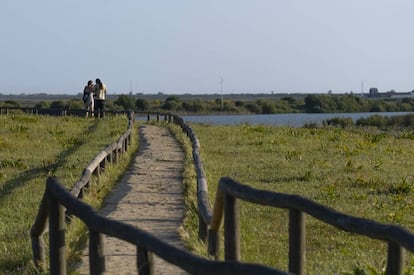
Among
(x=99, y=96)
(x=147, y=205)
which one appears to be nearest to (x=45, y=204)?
(x=147, y=205)

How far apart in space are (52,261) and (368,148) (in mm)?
18103

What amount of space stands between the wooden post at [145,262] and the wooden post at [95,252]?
791 mm

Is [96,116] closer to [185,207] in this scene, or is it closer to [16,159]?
[16,159]

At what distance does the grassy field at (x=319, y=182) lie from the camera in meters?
9.45

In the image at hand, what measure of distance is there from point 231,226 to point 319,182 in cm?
901

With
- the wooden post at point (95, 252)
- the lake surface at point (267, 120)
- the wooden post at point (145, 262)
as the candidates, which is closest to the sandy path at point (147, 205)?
the wooden post at point (95, 252)

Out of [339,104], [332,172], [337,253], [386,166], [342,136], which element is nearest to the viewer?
[337,253]

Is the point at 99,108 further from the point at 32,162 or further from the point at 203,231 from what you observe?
the point at 203,231

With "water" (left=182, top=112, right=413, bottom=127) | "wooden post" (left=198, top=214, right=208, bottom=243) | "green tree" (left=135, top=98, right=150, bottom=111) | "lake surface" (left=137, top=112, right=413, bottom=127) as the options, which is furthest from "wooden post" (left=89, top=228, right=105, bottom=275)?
"green tree" (left=135, top=98, right=150, bottom=111)

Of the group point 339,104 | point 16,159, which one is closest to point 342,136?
point 16,159

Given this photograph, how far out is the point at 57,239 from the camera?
21.7ft

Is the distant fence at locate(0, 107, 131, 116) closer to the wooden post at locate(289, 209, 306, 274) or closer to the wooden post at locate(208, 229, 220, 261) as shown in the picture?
the wooden post at locate(208, 229, 220, 261)

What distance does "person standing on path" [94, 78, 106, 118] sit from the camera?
1244 inches

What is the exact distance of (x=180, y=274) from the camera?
7426mm
